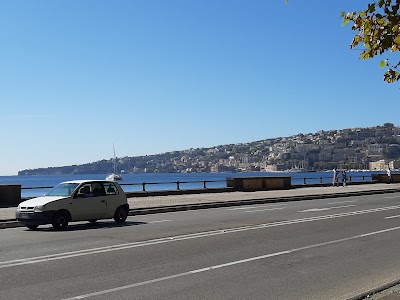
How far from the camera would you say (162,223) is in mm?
17797

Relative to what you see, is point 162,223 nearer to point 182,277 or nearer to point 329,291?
point 182,277

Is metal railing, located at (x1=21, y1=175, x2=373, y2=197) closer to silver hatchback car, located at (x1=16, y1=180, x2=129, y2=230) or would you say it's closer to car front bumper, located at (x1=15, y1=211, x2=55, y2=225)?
silver hatchback car, located at (x1=16, y1=180, x2=129, y2=230)

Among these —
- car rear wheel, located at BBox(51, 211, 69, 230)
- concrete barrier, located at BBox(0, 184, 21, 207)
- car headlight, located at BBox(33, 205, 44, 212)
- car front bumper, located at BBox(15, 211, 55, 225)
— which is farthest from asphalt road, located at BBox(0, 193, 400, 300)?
concrete barrier, located at BBox(0, 184, 21, 207)

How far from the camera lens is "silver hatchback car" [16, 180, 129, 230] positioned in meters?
16.2

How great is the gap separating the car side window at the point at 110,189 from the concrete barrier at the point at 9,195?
9.33 m

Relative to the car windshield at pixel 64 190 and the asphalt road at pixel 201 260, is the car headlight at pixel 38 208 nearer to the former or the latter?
the asphalt road at pixel 201 260

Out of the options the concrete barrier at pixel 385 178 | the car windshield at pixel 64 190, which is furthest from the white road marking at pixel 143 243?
the concrete barrier at pixel 385 178

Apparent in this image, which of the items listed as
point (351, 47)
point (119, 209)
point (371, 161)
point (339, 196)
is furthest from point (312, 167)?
point (351, 47)

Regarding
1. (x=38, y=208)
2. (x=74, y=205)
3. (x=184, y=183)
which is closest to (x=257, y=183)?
(x=184, y=183)

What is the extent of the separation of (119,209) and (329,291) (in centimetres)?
1151

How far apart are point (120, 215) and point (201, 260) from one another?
8518 mm

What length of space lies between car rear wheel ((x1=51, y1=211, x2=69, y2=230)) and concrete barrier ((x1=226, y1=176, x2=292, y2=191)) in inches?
935

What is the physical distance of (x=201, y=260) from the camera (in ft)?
34.0

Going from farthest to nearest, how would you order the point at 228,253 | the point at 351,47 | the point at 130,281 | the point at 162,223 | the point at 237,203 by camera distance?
the point at 237,203
the point at 162,223
the point at 228,253
the point at 130,281
the point at 351,47
